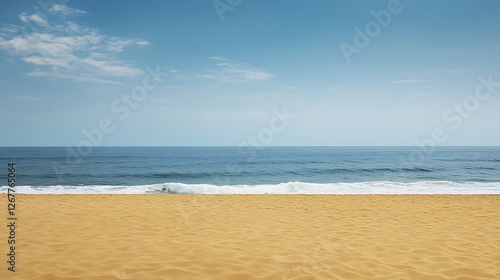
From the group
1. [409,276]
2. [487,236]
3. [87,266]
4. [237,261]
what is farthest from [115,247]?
[487,236]

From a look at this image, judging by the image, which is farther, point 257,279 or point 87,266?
point 87,266

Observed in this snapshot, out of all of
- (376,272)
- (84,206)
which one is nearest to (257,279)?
(376,272)

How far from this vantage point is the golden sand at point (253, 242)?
4.61 meters

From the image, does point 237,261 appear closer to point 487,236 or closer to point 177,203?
point 487,236

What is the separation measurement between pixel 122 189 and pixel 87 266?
49.7ft

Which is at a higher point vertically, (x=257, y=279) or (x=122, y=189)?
(x=257, y=279)

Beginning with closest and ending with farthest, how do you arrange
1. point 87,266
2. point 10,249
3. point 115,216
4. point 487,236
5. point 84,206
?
point 87,266, point 10,249, point 487,236, point 115,216, point 84,206

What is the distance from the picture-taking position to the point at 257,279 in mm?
4344

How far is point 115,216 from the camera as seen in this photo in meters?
8.84

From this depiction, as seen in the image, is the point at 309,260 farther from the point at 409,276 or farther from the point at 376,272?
the point at 409,276

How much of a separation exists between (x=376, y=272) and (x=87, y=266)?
4.85m

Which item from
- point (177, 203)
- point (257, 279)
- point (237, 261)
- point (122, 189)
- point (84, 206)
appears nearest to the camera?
point (257, 279)

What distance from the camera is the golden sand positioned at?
4.61 meters

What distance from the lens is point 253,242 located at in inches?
245
